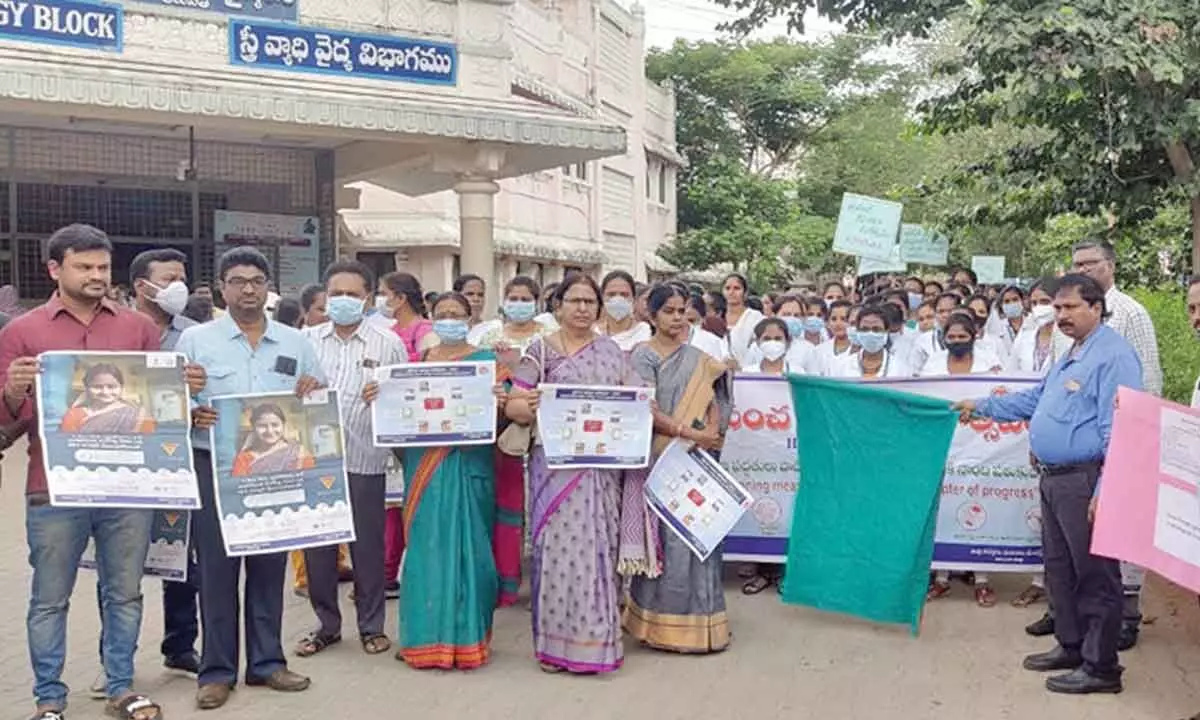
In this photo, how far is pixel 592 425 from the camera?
16.9 ft

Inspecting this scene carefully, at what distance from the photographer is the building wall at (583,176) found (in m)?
22.7

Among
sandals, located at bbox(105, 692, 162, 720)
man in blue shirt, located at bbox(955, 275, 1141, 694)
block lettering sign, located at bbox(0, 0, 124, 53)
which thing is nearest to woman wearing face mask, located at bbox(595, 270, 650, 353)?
man in blue shirt, located at bbox(955, 275, 1141, 694)

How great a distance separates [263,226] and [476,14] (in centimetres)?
363

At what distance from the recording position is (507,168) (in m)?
13.6

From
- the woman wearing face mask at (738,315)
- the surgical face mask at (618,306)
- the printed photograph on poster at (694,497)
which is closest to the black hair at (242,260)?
the printed photograph on poster at (694,497)

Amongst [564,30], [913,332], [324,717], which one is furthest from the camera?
[564,30]

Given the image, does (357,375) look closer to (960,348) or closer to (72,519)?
(72,519)

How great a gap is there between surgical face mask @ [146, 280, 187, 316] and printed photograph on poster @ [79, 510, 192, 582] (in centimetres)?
85

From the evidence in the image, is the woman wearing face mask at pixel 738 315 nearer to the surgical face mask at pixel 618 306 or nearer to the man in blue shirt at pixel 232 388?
the surgical face mask at pixel 618 306

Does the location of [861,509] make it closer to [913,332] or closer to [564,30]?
[913,332]

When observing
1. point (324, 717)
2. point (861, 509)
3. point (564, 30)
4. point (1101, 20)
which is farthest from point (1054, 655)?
point (564, 30)

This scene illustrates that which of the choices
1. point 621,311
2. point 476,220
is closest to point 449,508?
point 621,311

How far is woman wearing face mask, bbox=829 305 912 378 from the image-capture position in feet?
23.0

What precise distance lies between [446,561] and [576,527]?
58 cm
